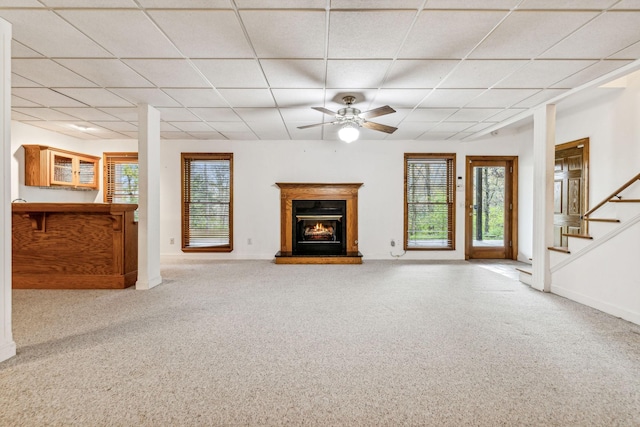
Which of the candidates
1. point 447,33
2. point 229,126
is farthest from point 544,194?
point 229,126

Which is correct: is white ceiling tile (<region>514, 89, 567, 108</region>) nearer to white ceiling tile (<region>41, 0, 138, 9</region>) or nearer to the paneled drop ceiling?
the paneled drop ceiling

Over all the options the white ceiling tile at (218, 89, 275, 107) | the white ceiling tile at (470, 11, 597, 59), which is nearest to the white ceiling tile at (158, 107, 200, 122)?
the white ceiling tile at (218, 89, 275, 107)

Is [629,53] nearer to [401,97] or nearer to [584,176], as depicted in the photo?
[401,97]

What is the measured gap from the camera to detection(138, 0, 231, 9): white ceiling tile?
2002 millimetres

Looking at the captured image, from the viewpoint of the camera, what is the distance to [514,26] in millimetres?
2258

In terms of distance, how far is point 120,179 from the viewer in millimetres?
6301

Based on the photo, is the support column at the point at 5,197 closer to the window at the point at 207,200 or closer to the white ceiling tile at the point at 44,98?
the white ceiling tile at the point at 44,98

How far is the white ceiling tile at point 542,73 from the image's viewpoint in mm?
2846

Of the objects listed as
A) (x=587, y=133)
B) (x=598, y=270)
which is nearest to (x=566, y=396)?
(x=598, y=270)

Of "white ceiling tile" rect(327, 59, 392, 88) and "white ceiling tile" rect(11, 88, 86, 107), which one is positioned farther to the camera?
"white ceiling tile" rect(11, 88, 86, 107)

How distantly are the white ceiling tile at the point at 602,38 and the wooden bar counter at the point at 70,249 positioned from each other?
4941mm

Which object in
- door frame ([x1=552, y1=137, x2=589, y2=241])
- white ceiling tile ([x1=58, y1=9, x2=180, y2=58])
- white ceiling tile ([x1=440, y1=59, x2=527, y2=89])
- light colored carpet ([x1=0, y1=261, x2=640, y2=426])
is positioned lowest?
light colored carpet ([x1=0, y1=261, x2=640, y2=426])

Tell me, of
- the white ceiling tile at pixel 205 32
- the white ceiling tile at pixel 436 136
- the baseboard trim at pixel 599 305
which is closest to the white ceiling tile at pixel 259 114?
the white ceiling tile at pixel 205 32

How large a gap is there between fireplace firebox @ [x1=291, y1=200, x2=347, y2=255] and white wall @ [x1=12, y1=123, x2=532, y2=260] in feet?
1.21
